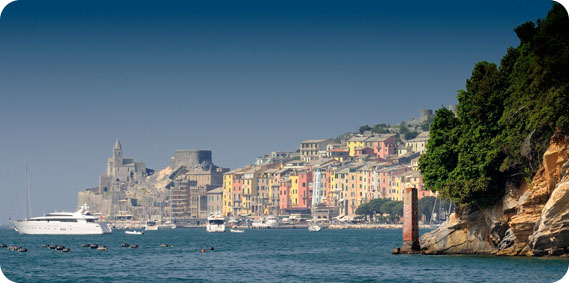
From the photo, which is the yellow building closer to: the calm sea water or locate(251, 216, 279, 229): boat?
locate(251, 216, 279, 229): boat

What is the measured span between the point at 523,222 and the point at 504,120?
189 inches

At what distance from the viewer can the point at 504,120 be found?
44250 mm

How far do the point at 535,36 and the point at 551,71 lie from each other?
1419 millimetres

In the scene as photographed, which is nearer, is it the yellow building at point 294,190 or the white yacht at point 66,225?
the white yacht at point 66,225

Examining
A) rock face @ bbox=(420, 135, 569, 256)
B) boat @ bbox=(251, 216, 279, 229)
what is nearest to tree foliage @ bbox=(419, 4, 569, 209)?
rock face @ bbox=(420, 135, 569, 256)

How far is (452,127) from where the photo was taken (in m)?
48.8

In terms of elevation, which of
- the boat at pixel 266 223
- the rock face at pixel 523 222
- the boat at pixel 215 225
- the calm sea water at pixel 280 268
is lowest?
the calm sea water at pixel 280 268

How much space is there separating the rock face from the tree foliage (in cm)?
79

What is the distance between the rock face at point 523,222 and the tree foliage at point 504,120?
0.79m

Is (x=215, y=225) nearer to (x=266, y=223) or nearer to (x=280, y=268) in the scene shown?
(x=266, y=223)

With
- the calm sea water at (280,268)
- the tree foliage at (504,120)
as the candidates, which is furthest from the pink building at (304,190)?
the tree foliage at (504,120)

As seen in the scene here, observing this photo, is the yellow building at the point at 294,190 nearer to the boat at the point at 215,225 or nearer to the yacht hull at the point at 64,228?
the boat at the point at 215,225

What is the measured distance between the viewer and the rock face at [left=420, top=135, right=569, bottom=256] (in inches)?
1517

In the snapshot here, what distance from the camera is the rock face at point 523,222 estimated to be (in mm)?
38531
